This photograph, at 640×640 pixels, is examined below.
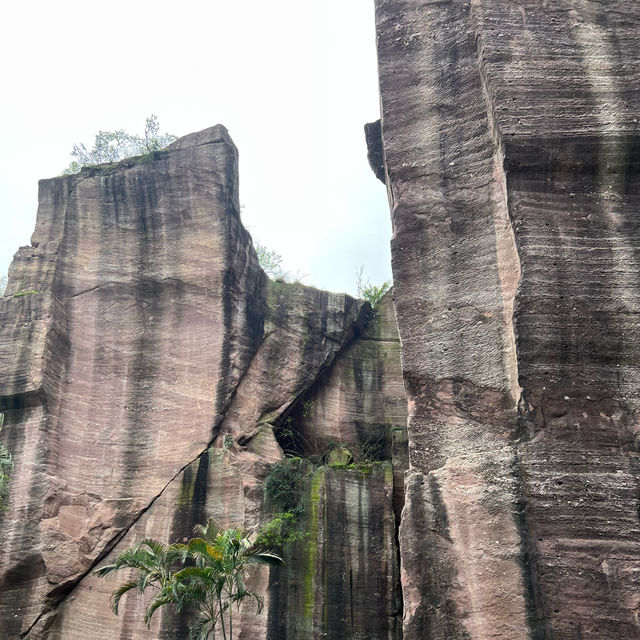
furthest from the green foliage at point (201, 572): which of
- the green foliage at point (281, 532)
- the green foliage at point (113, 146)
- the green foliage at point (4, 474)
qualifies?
the green foliage at point (113, 146)

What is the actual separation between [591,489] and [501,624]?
1766 mm

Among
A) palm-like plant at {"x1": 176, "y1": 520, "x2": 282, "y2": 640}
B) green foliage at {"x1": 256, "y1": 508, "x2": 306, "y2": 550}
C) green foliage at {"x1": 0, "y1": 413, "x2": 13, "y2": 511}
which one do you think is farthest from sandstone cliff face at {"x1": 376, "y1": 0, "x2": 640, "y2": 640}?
green foliage at {"x1": 0, "y1": 413, "x2": 13, "y2": 511}

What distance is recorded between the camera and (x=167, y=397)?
1537 centimetres

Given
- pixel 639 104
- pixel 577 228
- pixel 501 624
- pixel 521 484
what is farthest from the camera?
pixel 639 104

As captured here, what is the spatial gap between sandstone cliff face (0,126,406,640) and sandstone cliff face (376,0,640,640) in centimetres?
514

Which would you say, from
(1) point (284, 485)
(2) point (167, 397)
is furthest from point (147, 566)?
(2) point (167, 397)

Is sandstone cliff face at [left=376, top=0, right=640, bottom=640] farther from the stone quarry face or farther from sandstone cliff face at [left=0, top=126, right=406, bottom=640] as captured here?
sandstone cliff face at [left=0, top=126, right=406, bottom=640]

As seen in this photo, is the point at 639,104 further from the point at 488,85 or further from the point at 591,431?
the point at 591,431

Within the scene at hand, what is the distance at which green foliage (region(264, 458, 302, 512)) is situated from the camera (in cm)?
1399

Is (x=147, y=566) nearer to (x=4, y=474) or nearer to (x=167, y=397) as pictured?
(x=4, y=474)

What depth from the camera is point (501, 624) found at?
25.8 feet

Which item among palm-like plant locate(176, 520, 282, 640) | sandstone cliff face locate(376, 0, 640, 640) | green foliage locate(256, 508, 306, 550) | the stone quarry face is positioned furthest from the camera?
green foliage locate(256, 508, 306, 550)

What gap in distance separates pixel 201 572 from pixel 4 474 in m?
4.94

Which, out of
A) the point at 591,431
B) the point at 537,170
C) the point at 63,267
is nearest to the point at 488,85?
the point at 537,170
